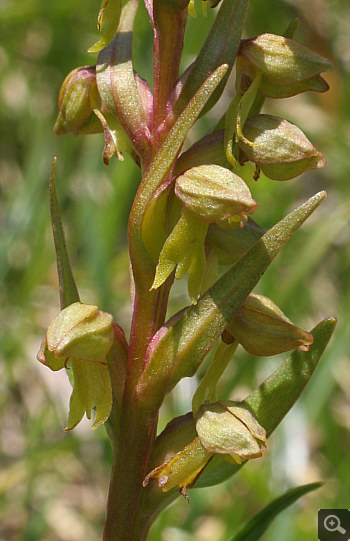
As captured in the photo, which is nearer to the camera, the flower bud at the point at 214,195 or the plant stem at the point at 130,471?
the flower bud at the point at 214,195

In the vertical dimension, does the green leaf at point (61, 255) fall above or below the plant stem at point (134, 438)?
above

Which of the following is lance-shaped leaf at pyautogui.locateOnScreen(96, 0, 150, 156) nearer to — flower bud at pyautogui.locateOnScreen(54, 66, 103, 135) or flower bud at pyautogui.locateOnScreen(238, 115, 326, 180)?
flower bud at pyautogui.locateOnScreen(54, 66, 103, 135)

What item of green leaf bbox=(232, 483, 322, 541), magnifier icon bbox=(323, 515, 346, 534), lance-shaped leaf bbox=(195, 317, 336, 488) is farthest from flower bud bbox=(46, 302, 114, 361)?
magnifier icon bbox=(323, 515, 346, 534)

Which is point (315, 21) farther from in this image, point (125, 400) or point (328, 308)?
point (125, 400)

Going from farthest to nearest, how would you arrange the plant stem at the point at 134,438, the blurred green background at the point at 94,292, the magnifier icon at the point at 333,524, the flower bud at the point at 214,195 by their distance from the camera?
the blurred green background at the point at 94,292
the magnifier icon at the point at 333,524
the plant stem at the point at 134,438
the flower bud at the point at 214,195

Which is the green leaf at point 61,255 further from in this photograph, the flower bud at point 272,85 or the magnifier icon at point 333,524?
the magnifier icon at point 333,524

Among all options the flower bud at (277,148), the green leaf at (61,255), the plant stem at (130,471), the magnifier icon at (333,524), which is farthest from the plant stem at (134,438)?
the magnifier icon at (333,524)

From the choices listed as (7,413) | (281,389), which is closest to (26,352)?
(7,413)
